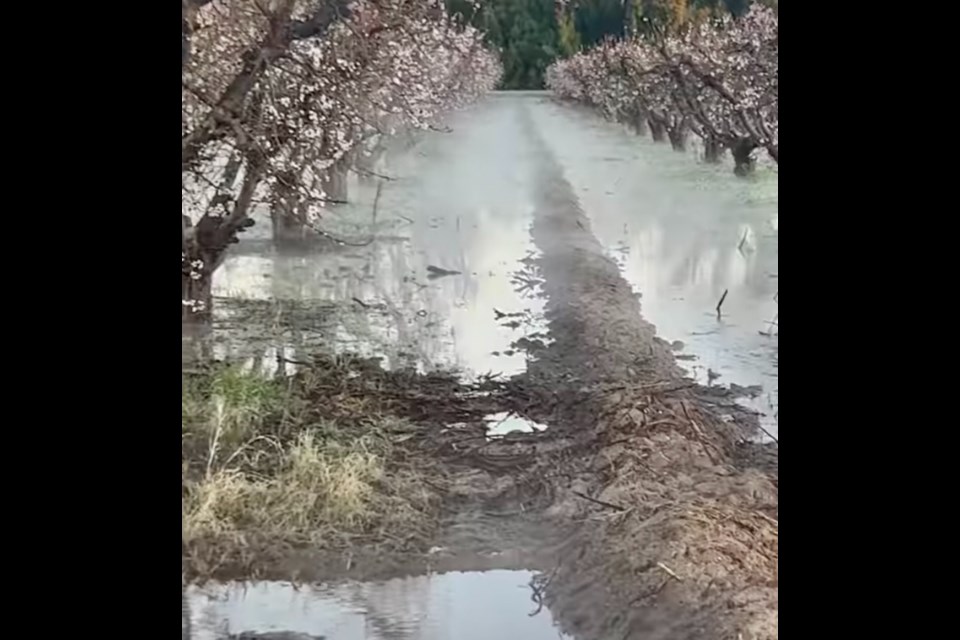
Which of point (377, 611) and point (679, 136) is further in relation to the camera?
point (679, 136)

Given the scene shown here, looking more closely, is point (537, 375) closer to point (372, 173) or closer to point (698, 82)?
point (372, 173)

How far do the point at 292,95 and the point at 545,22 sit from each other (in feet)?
1.14

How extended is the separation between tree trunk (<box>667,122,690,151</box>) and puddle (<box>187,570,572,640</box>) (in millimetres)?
608

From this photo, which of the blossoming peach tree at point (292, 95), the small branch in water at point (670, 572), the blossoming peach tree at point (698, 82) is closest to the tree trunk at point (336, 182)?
the blossoming peach tree at point (292, 95)

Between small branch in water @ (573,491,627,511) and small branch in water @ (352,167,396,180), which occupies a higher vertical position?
small branch in water @ (352,167,396,180)

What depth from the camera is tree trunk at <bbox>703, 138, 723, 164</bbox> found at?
1428 millimetres

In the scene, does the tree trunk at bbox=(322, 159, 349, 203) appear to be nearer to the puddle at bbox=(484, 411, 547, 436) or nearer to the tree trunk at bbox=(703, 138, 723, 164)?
the puddle at bbox=(484, 411, 547, 436)

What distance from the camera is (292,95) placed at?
1.40 m

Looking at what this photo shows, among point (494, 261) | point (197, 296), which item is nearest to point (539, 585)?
point (494, 261)

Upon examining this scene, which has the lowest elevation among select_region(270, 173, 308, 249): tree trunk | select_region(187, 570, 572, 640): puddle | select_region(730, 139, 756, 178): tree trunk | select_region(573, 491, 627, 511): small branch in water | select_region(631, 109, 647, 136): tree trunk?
select_region(187, 570, 572, 640): puddle

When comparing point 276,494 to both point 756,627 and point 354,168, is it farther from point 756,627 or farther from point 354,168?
point 756,627

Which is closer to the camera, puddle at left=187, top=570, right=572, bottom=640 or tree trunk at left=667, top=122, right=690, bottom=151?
puddle at left=187, top=570, right=572, bottom=640

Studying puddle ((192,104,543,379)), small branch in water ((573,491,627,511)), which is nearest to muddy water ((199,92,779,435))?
puddle ((192,104,543,379))
